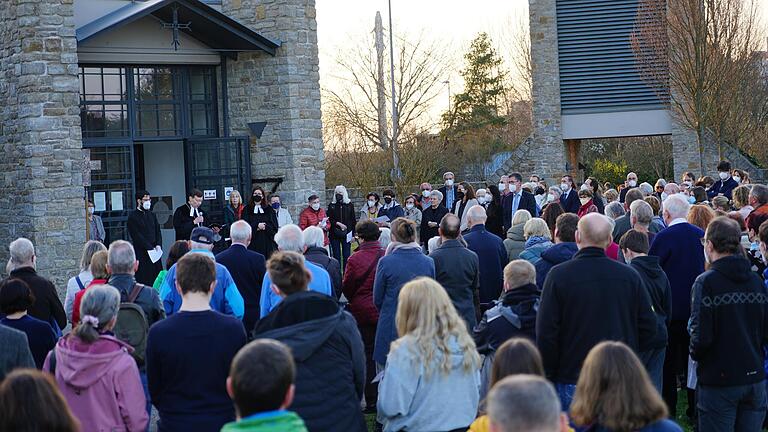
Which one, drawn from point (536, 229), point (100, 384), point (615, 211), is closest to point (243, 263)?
point (536, 229)

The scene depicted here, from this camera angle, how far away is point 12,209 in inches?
643

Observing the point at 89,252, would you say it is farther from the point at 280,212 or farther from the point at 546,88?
the point at 546,88

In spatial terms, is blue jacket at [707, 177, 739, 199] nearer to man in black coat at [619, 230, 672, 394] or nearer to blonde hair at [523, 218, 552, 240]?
blonde hair at [523, 218, 552, 240]

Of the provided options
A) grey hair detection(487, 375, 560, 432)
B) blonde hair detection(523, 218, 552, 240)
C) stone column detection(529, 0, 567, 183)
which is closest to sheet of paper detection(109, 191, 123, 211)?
blonde hair detection(523, 218, 552, 240)

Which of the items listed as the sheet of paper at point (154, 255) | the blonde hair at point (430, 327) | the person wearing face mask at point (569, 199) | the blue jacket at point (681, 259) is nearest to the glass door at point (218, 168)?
the sheet of paper at point (154, 255)

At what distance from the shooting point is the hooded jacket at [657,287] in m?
7.19

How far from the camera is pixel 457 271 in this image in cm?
836

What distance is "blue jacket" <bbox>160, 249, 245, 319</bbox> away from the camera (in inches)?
302

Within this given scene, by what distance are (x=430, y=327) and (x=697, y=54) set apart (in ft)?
81.7

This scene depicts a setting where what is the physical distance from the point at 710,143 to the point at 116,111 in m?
19.0

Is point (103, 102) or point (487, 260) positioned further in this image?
point (103, 102)

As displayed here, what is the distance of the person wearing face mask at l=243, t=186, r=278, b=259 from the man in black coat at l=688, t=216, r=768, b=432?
394 inches

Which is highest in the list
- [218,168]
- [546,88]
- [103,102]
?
[546,88]

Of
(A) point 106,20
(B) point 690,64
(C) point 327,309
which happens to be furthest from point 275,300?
(B) point 690,64
